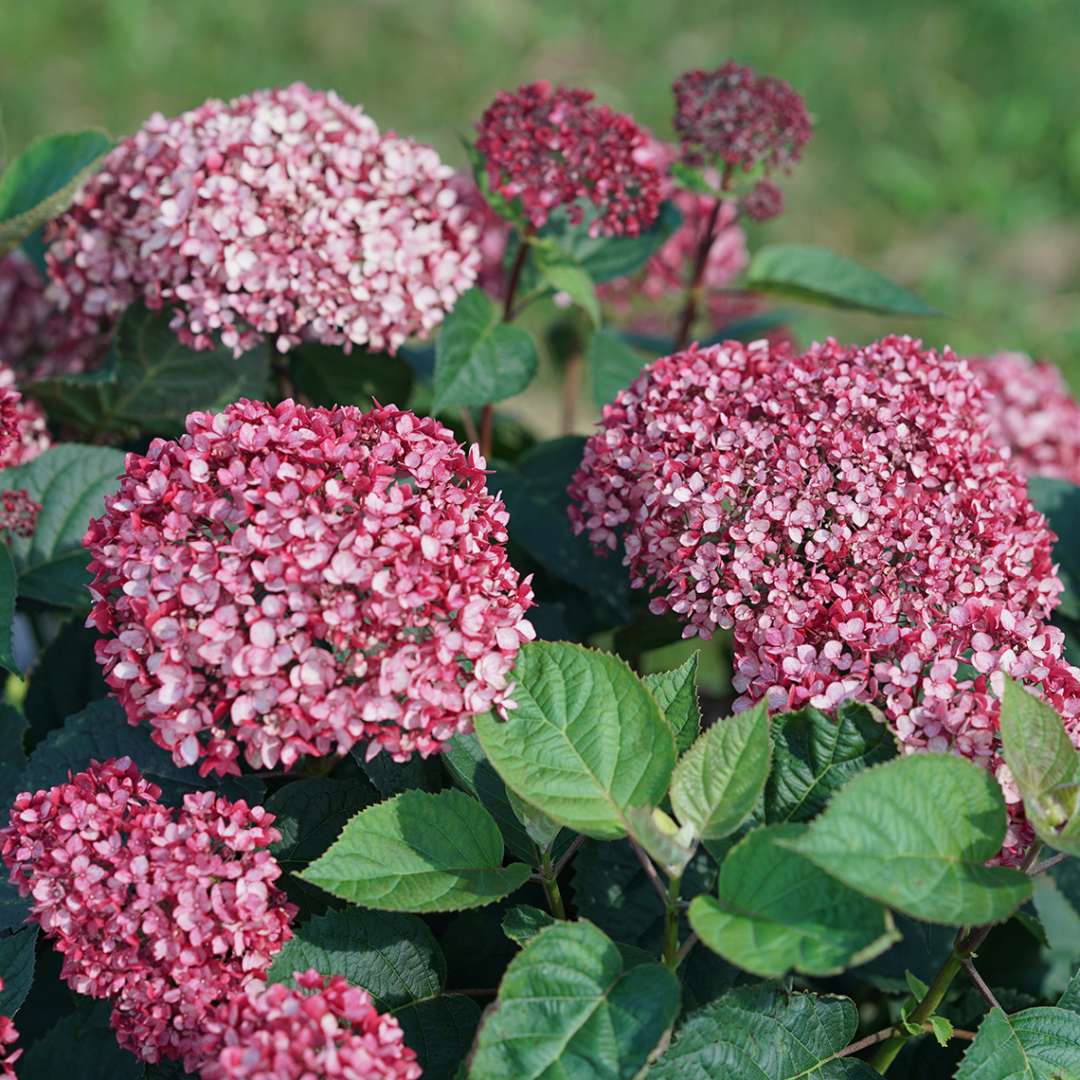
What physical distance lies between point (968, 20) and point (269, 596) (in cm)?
623

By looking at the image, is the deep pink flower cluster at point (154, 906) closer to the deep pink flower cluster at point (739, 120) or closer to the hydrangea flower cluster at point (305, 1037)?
the hydrangea flower cluster at point (305, 1037)

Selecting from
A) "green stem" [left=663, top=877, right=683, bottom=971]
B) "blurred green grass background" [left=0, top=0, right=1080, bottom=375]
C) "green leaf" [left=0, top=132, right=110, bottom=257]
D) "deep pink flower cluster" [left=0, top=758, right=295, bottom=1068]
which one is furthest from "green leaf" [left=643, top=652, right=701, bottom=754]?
"blurred green grass background" [left=0, top=0, right=1080, bottom=375]

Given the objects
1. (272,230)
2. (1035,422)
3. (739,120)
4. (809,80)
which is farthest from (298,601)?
(809,80)

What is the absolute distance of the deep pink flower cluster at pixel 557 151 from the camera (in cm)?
176

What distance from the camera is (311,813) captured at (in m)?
1.36

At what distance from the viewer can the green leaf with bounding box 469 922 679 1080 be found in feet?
3.37

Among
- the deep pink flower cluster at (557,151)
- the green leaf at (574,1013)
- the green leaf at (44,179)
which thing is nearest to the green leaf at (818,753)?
the green leaf at (574,1013)

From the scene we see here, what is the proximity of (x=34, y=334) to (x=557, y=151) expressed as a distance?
91 centimetres

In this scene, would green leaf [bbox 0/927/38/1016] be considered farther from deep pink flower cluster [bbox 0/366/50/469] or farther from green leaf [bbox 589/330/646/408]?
green leaf [bbox 589/330/646/408]

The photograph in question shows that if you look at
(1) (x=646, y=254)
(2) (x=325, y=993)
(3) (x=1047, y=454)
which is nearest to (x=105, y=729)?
(2) (x=325, y=993)

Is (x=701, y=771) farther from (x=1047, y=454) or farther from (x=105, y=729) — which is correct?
(x=1047, y=454)

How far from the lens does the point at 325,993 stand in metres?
1.07

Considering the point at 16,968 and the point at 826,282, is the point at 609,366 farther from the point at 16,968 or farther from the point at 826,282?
the point at 16,968

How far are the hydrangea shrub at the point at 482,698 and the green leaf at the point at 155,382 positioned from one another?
0.05 metres
